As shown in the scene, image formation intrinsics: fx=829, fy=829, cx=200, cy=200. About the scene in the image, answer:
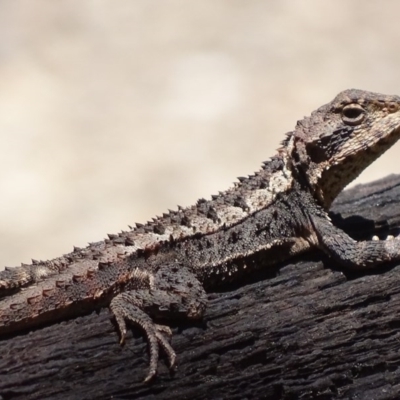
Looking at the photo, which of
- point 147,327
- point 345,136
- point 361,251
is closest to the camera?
point 147,327

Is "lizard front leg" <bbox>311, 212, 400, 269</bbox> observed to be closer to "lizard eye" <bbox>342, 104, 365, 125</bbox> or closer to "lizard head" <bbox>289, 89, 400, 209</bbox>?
"lizard head" <bbox>289, 89, 400, 209</bbox>

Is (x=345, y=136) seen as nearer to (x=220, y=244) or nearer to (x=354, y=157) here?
(x=354, y=157)

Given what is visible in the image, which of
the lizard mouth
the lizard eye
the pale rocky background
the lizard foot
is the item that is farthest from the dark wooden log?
the pale rocky background

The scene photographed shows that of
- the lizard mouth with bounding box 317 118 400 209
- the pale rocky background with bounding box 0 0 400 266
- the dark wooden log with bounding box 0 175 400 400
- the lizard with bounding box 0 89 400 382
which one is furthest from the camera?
the pale rocky background with bounding box 0 0 400 266

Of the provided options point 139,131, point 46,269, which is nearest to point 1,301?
point 46,269

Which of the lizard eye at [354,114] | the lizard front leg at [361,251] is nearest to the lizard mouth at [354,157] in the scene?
the lizard eye at [354,114]

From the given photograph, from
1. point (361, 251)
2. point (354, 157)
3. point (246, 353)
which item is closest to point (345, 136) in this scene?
point (354, 157)

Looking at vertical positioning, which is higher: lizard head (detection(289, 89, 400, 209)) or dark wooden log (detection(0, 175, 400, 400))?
lizard head (detection(289, 89, 400, 209))
